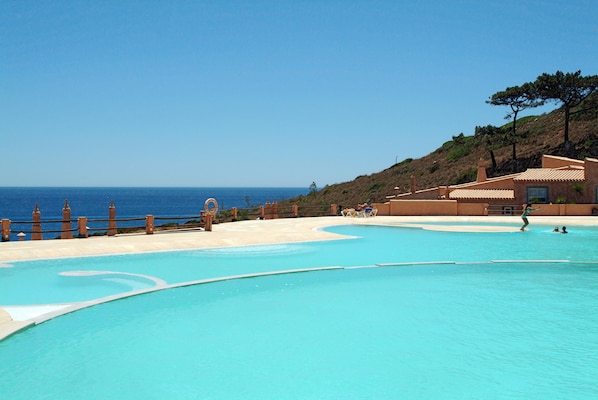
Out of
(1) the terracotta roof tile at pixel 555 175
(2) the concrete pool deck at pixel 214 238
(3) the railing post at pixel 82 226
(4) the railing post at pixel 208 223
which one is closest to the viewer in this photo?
(2) the concrete pool deck at pixel 214 238

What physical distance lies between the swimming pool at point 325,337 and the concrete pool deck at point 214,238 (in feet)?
2.58

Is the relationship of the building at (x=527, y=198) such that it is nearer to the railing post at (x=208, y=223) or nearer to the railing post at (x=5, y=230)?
the railing post at (x=208, y=223)

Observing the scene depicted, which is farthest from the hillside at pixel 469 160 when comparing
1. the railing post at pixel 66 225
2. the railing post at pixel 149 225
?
the railing post at pixel 66 225

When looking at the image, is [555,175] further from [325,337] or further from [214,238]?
[325,337]

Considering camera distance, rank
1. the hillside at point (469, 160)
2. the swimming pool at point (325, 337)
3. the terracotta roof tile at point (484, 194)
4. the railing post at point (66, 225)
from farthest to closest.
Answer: the hillside at point (469, 160)
the terracotta roof tile at point (484, 194)
the railing post at point (66, 225)
the swimming pool at point (325, 337)

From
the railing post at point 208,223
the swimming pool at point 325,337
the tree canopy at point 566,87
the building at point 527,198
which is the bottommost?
the swimming pool at point 325,337

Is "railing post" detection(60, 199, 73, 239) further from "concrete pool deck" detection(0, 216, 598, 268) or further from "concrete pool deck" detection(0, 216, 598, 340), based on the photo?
"concrete pool deck" detection(0, 216, 598, 340)

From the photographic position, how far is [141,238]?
20531 millimetres

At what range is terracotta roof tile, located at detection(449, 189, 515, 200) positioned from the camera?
34781mm

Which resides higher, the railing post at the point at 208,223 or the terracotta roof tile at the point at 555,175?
the terracotta roof tile at the point at 555,175

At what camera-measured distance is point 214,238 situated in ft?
68.5

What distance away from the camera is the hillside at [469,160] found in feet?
171

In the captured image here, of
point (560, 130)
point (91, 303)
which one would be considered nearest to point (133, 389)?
point (91, 303)

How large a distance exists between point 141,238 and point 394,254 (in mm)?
8939
